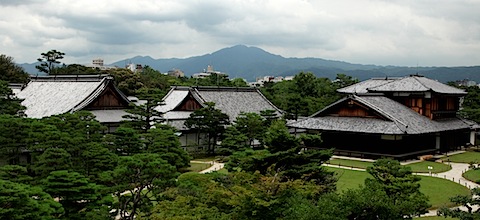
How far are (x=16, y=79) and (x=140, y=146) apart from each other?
33884 millimetres

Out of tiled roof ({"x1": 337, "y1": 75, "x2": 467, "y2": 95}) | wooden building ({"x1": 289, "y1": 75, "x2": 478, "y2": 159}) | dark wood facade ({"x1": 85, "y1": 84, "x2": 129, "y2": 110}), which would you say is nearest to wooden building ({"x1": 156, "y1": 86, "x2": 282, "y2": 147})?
dark wood facade ({"x1": 85, "y1": 84, "x2": 129, "y2": 110})

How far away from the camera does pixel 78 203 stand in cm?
1527

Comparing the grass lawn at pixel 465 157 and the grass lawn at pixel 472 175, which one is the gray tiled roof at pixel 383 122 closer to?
the grass lawn at pixel 465 157

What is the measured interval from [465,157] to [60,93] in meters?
31.7

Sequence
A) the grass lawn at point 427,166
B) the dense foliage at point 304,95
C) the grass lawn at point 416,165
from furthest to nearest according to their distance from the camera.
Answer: the dense foliage at point 304,95 < the grass lawn at point 416,165 < the grass lawn at point 427,166

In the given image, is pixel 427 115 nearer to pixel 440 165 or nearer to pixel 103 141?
pixel 440 165

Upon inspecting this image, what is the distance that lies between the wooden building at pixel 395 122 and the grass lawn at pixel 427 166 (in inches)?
73.5

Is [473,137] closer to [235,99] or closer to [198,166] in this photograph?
[235,99]

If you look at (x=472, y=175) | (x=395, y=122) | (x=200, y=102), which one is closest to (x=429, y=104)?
(x=395, y=122)

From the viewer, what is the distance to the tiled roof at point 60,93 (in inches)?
1270

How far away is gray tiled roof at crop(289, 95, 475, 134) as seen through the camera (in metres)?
36.2

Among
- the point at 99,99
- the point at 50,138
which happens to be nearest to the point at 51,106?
the point at 99,99

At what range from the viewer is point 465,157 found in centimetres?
3800

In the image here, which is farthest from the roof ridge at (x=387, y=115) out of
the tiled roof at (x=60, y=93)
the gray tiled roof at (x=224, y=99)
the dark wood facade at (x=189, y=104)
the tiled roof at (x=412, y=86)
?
the tiled roof at (x=60, y=93)
